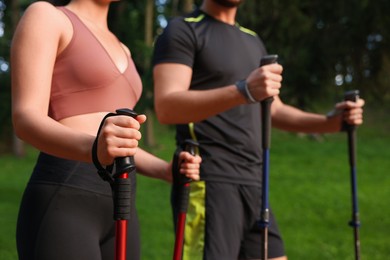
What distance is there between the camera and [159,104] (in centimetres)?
330

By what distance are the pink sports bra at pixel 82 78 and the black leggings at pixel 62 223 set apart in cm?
28

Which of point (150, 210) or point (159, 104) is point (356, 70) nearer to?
point (150, 210)

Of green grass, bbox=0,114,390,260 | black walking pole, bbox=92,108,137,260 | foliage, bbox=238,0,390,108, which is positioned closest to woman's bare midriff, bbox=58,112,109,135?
black walking pole, bbox=92,108,137,260

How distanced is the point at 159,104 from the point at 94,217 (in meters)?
0.98

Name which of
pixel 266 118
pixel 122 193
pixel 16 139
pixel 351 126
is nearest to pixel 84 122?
pixel 122 193

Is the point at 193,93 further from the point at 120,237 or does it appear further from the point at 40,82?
the point at 120,237

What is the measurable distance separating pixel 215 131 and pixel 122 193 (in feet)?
4.51

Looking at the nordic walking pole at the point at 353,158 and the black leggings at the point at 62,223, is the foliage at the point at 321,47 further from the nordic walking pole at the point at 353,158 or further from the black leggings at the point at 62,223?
the black leggings at the point at 62,223

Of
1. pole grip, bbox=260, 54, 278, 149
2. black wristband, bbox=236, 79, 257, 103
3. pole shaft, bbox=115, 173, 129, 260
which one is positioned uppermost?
black wristband, bbox=236, 79, 257, 103

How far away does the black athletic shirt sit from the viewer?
10.9ft

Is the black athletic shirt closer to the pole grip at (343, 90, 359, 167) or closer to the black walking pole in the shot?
the pole grip at (343, 90, 359, 167)

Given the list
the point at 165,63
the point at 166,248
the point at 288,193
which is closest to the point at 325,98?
the point at 288,193

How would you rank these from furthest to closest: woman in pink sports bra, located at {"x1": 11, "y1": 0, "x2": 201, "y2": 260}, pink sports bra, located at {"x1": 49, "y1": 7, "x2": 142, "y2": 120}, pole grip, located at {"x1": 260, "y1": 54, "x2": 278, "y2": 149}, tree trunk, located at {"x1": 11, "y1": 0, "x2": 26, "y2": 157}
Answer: tree trunk, located at {"x1": 11, "y1": 0, "x2": 26, "y2": 157}, pole grip, located at {"x1": 260, "y1": 54, "x2": 278, "y2": 149}, pink sports bra, located at {"x1": 49, "y1": 7, "x2": 142, "y2": 120}, woman in pink sports bra, located at {"x1": 11, "y1": 0, "x2": 201, "y2": 260}

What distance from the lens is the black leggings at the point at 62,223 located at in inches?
90.2
